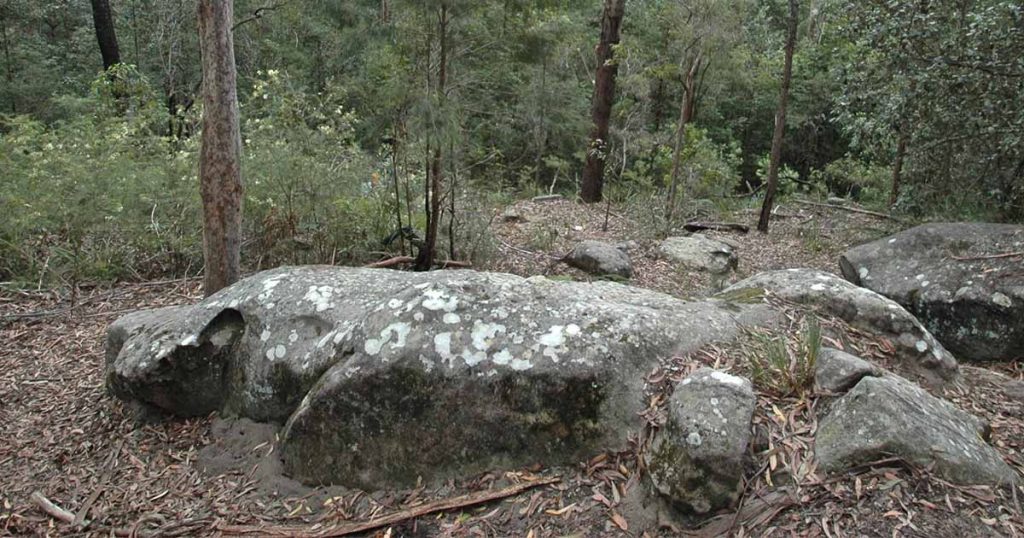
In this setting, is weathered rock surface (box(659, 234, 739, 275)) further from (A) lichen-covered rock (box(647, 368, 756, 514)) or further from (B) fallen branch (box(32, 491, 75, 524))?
(B) fallen branch (box(32, 491, 75, 524))

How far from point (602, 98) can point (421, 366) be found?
10.2 meters

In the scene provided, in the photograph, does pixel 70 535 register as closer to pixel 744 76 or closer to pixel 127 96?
pixel 127 96

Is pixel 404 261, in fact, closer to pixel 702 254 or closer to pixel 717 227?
pixel 702 254

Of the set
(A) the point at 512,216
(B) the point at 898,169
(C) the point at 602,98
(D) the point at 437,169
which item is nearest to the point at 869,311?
(D) the point at 437,169

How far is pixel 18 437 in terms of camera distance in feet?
12.9

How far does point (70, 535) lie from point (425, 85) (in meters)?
4.60

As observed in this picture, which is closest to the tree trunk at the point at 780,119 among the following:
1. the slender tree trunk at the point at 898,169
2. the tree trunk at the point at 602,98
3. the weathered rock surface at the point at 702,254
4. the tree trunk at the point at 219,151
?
the slender tree trunk at the point at 898,169

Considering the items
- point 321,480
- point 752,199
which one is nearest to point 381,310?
point 321,480

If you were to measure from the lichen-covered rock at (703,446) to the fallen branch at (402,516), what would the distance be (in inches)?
22.3

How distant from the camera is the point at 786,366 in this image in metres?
3.06

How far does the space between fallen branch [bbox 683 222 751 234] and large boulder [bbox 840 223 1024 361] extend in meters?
3.78

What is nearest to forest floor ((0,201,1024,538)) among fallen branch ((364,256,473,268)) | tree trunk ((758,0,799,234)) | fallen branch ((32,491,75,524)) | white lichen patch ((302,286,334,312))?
fallen branch ((32,491,75,524))

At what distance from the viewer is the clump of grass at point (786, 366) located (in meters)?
2.99

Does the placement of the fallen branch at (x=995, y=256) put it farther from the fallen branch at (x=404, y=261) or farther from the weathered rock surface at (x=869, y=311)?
the fallen branch at (x=404, y=261)
